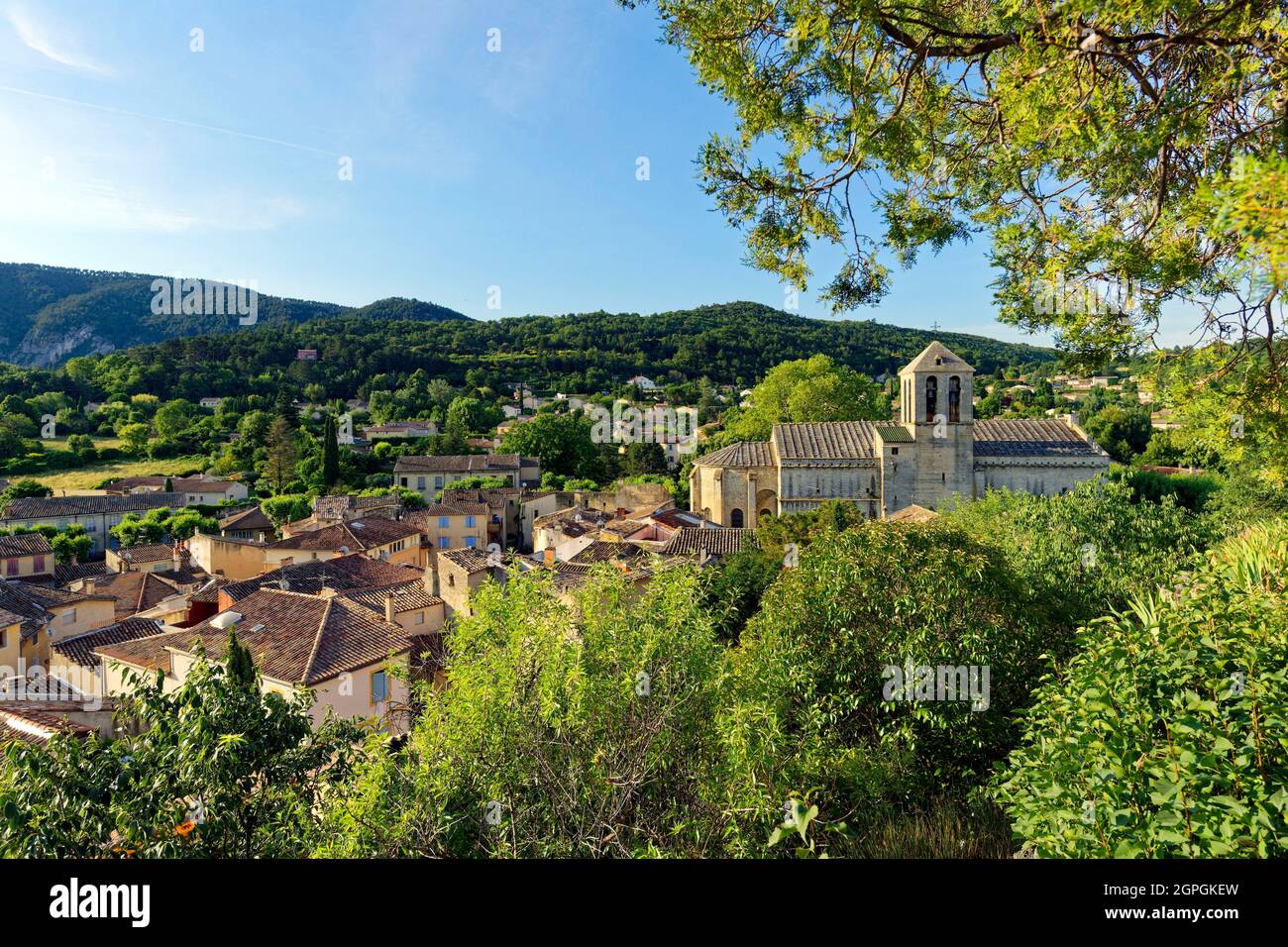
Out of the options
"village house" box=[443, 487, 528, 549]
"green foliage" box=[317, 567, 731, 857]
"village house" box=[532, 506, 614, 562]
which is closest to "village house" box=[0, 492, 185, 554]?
"village house" box=[443, 487, 528, 549]

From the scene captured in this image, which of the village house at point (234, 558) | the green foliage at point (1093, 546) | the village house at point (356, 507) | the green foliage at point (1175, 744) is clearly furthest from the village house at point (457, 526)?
Answer: the green foliage at point (1175, 744)

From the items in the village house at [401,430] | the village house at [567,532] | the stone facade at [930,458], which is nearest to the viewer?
the village house at [567,532]

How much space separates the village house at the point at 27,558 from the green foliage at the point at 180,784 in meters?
37.1

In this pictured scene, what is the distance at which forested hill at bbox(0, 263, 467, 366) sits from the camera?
13175cm

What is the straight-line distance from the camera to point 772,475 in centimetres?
3722

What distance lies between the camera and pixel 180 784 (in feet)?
19.0

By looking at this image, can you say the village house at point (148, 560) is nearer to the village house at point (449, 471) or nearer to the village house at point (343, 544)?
the village house at point (343, 544)

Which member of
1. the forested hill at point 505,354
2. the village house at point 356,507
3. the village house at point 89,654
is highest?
the forested hill at point 505,354

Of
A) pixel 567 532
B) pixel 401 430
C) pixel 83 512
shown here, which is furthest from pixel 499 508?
pixel 401 430

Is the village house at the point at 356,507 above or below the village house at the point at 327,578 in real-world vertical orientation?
above

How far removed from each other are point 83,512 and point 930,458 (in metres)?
60.6

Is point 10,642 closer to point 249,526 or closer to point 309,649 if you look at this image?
point 309,649

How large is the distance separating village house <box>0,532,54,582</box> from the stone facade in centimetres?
3770

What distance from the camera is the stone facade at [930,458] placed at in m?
35.5
